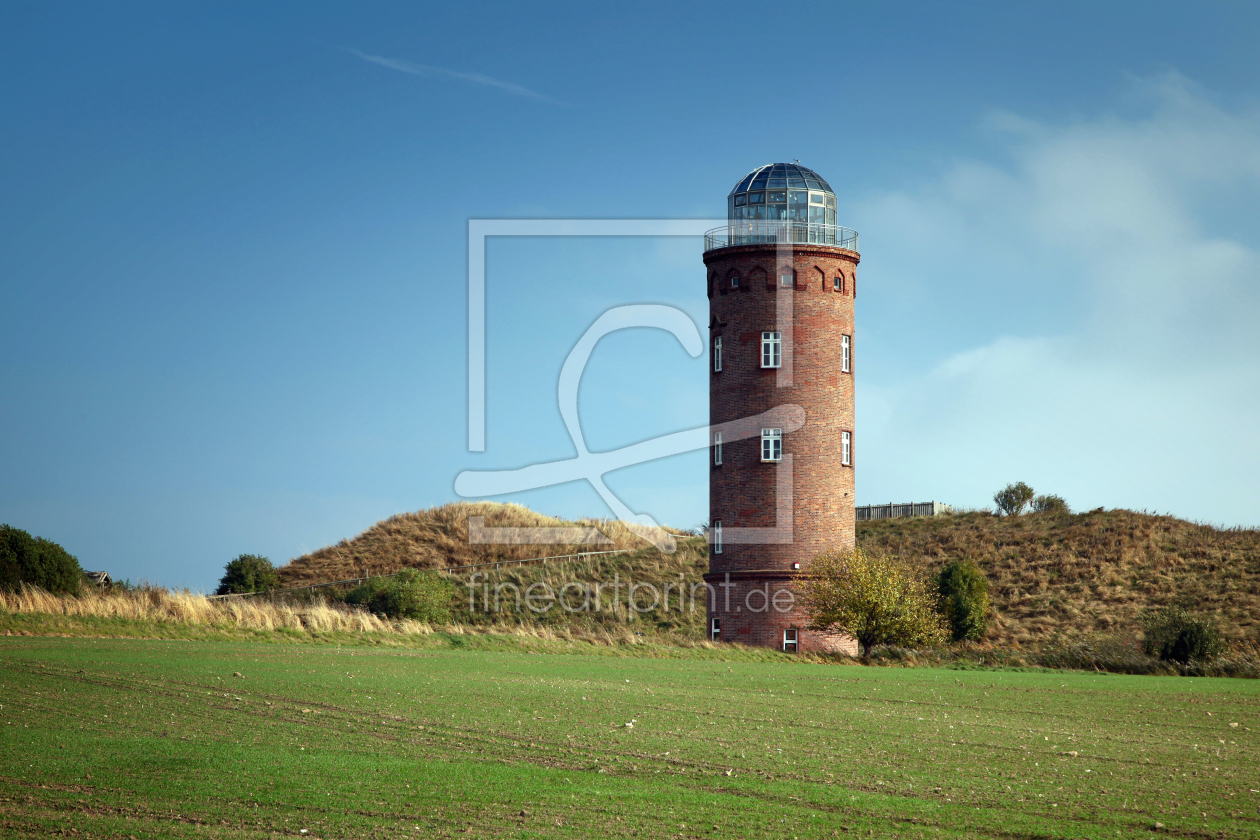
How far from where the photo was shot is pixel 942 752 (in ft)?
34.9

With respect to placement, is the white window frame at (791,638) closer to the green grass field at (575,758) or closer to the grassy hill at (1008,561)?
the grassy hill at (1008,561)

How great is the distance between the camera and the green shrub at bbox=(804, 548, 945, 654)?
33.6 m

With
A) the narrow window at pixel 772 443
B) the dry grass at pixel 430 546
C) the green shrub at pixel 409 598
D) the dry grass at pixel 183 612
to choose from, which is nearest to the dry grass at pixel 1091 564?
the narrow window at pixel 772 443

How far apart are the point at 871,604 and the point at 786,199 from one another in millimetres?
14025

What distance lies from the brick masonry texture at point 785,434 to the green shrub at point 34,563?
19.7 metres

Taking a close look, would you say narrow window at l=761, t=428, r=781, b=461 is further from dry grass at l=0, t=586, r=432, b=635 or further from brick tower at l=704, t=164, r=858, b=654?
dry grass at l=0, t=586, r=432, b=635

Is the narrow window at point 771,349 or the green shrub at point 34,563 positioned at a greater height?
the narrow window at point 771,349

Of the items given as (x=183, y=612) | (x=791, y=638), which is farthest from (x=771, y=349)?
(x=183, y=612)

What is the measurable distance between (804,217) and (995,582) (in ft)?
66.8

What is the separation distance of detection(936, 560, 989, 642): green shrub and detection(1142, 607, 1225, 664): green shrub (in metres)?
9.32

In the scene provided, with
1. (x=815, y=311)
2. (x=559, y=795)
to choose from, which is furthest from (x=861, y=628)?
(x=559, y=795)

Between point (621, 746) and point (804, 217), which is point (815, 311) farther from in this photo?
point (621, 746)

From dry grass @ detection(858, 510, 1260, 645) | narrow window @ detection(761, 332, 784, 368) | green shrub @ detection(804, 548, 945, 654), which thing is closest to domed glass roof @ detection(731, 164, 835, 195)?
narrow window @ detection(761, 332, 784, 368)

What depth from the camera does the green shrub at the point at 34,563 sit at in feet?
99.8
